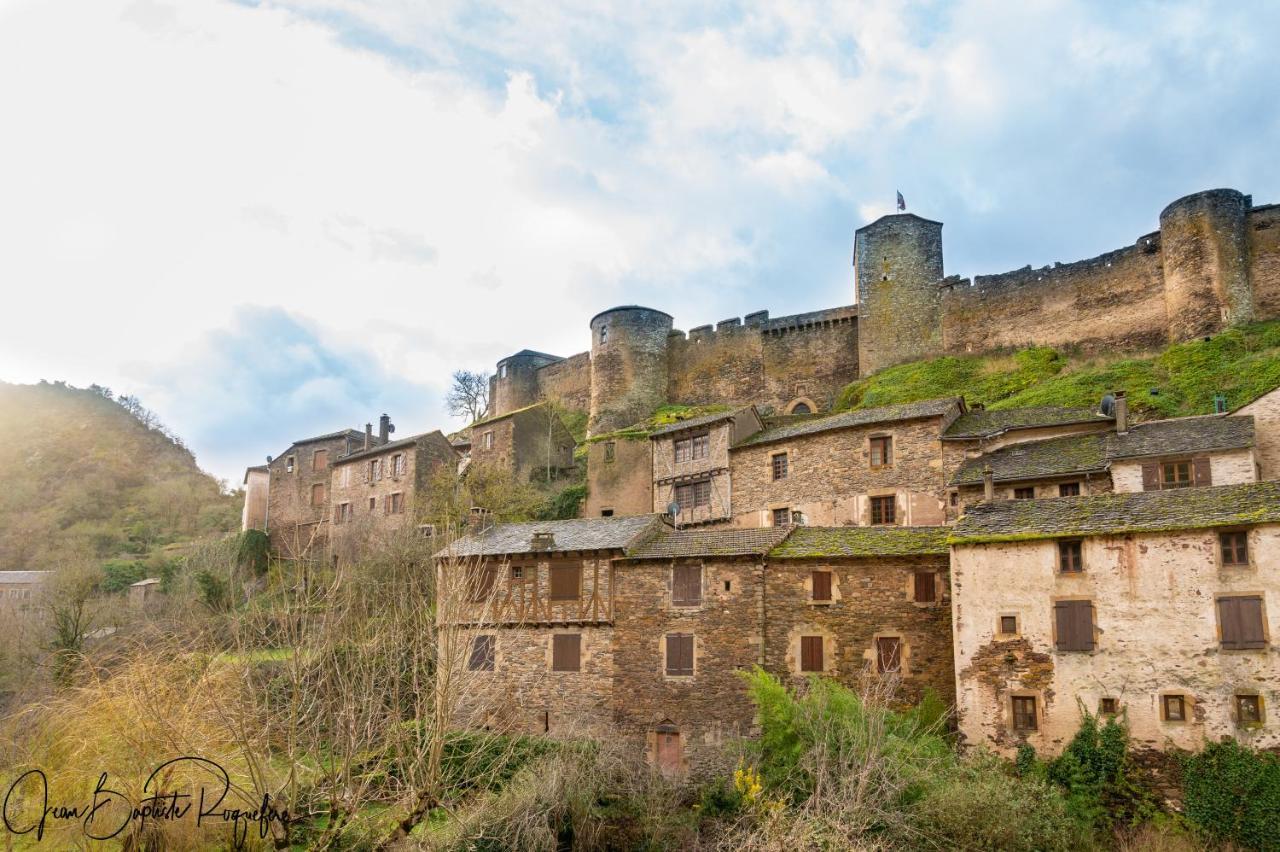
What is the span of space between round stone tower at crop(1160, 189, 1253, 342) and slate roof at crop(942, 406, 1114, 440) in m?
11.7

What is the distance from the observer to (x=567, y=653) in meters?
23.5

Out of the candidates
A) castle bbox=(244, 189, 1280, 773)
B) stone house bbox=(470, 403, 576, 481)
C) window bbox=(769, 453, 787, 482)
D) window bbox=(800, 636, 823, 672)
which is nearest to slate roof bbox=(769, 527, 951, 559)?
castle bbox=(244, 189, 1280, 773)

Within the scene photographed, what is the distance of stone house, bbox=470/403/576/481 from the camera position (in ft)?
139

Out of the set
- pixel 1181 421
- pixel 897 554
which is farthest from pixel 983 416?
pixel 897 554

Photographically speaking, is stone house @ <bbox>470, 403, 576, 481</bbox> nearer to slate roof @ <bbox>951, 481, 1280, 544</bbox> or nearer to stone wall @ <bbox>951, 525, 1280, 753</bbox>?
slate roof @ <bbox>951, 481, 1280, 544</bbox>

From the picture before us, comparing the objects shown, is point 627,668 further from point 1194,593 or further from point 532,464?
point 532,464

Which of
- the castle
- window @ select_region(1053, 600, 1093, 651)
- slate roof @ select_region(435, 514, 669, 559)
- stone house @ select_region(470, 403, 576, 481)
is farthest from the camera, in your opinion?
stone house @ select_region(470, 403, 576, 481)

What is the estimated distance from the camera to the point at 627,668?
22.7m

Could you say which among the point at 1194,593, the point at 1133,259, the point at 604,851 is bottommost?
the point at 604,851

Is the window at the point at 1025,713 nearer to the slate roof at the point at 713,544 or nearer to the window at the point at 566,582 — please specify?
the slate roof at the point at 713,544

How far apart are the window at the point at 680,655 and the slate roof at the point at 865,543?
9.59 feet

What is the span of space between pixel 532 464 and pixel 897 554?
2462 centimetres

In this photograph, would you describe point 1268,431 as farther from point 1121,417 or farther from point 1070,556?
point 1070,556

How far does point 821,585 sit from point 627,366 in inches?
1109
